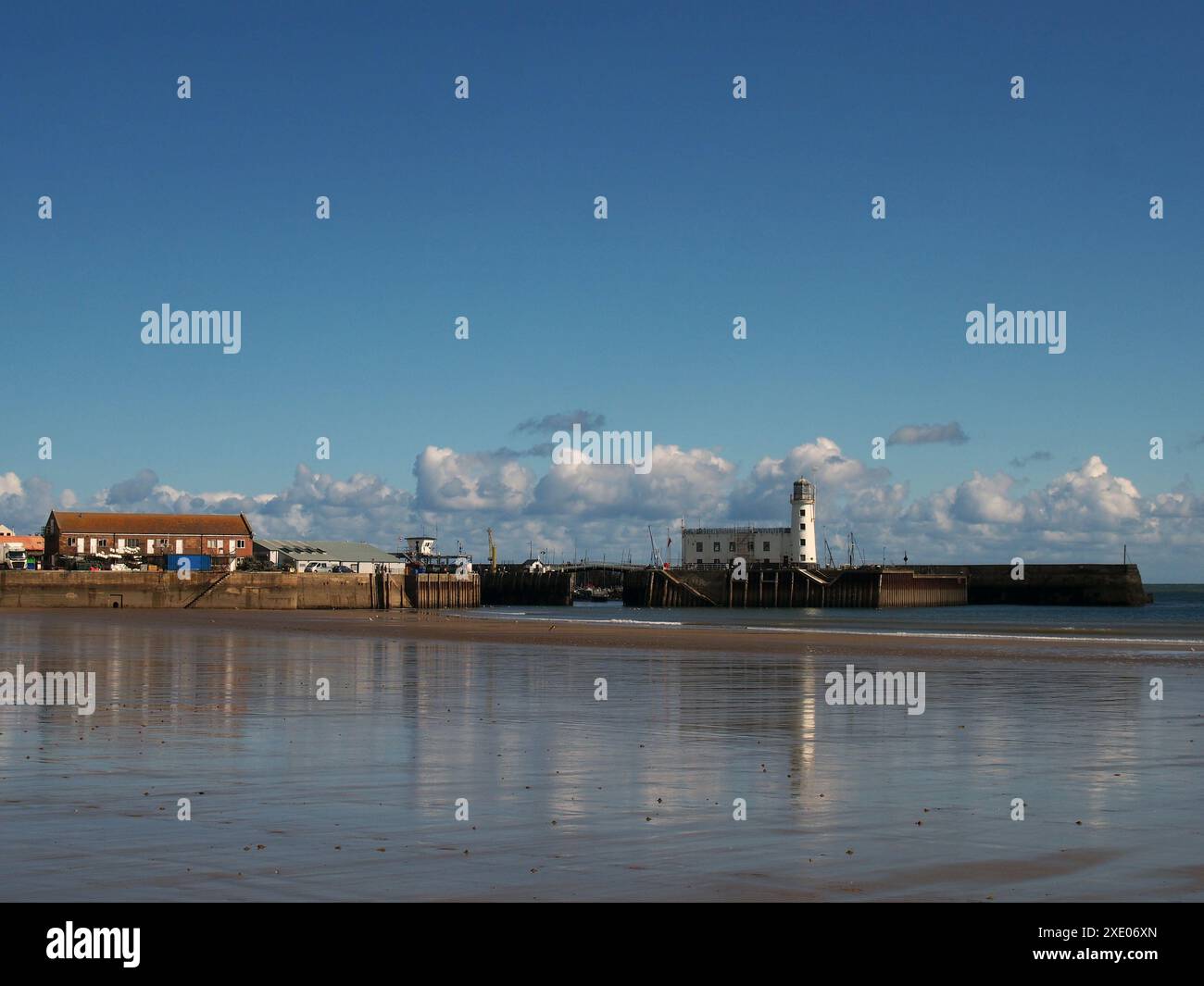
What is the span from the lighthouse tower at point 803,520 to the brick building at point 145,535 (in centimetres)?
6665

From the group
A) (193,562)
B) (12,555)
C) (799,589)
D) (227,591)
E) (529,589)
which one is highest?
(193,562)

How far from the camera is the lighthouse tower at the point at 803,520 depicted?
16175cm

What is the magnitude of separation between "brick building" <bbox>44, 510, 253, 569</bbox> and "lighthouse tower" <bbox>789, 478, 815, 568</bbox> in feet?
219

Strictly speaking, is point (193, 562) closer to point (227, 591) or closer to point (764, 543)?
point (227, 591)

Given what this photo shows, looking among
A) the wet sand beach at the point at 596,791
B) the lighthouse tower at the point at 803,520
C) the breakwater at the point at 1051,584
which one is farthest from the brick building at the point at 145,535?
the wet sand beach at the point at 596,791

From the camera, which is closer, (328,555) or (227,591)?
(227,591)

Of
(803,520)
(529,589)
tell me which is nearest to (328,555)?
(529,589)

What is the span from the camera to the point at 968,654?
4447 cm

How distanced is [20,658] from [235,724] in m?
18.3

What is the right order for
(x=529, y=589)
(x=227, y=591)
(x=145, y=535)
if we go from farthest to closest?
(x=529, y=589)
(x=145, y=535)
(x=227, y=591)

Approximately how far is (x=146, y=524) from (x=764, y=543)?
3013 inches

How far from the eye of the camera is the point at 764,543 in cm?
17112

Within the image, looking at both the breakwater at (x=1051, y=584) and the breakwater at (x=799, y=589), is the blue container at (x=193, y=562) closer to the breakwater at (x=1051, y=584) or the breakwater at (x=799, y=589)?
the breakwater at (x=799, y=589)
